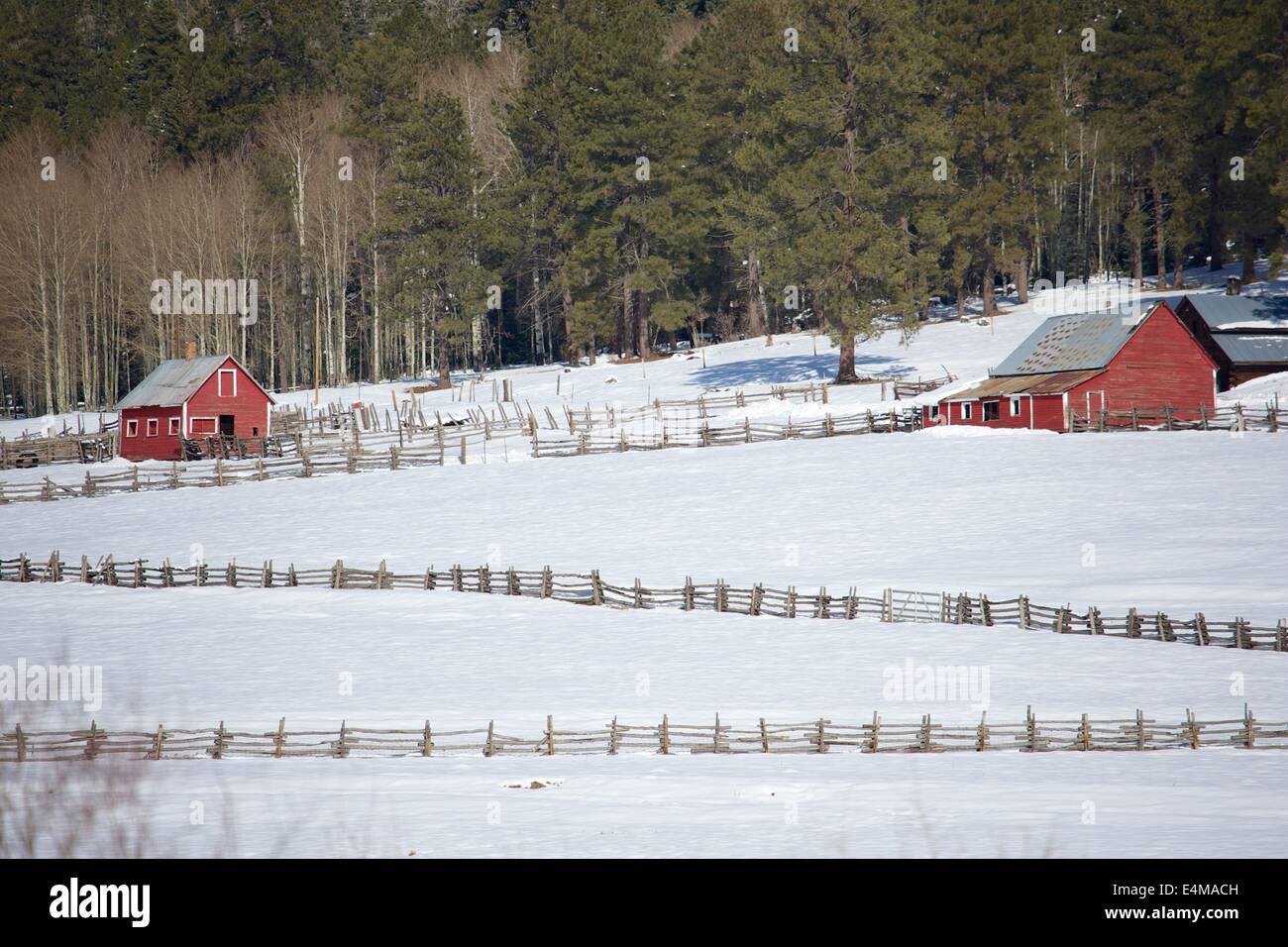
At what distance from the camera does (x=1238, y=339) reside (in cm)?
6078

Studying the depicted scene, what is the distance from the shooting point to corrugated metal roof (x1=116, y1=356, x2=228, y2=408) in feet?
198

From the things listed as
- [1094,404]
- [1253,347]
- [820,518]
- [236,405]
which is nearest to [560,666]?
[820,518]

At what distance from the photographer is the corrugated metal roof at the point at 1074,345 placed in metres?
53.0

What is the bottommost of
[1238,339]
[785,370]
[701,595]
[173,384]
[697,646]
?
[697,646]

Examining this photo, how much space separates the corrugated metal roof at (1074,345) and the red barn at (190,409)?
33318mm

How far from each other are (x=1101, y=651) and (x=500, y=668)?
515 inches

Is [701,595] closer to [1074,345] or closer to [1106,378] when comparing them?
[1106,378]

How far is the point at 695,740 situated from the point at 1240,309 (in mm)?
50386

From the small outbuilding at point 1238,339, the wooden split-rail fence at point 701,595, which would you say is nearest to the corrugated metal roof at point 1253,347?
the small outbuilding at point 1238,339

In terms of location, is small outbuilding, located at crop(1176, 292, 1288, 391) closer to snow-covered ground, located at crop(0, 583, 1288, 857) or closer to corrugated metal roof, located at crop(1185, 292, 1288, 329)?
corrugated metal roof, located at crop(1185, 292, 1288, 329)

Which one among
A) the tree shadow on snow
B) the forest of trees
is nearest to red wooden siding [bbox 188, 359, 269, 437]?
the forest of trees

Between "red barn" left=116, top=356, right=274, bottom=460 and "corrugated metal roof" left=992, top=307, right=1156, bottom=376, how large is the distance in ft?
109

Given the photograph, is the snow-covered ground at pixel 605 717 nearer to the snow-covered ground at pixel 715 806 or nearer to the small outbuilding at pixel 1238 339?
the snow-covered ground at pixel 715 806
